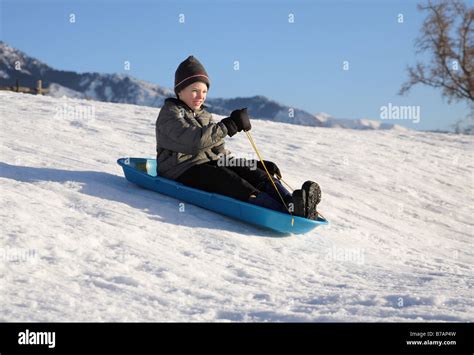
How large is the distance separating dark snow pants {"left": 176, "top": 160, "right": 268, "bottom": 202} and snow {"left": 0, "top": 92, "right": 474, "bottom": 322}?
0.24 meters

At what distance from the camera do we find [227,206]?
5039mm

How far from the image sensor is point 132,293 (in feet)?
11.0

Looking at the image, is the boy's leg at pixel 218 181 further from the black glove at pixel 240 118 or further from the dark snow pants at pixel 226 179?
the black glove at pixel 240 118

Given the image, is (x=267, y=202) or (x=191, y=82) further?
(x=191, y=82)

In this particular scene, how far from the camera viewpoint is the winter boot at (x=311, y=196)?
15.7ft

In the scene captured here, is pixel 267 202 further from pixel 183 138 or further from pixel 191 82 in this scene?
pixel 191 82

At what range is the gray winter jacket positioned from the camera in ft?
16.3

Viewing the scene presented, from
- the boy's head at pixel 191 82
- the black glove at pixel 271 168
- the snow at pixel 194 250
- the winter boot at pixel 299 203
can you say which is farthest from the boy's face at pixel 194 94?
the winter boot at pixel 299 203

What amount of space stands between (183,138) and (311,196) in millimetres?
1188

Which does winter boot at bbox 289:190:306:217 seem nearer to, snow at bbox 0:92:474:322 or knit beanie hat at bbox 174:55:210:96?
snow at bbox 0:92:474:322

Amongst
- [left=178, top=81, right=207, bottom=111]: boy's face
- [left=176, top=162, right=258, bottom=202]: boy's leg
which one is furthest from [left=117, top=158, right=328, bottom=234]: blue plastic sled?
[left=178, top=81, right=207, bottom=111]: boy's face

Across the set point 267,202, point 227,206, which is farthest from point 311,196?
point 227,206

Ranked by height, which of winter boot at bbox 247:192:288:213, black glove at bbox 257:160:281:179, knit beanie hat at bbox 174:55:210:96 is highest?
knit beanie hat at bbox 174:55:210:96
